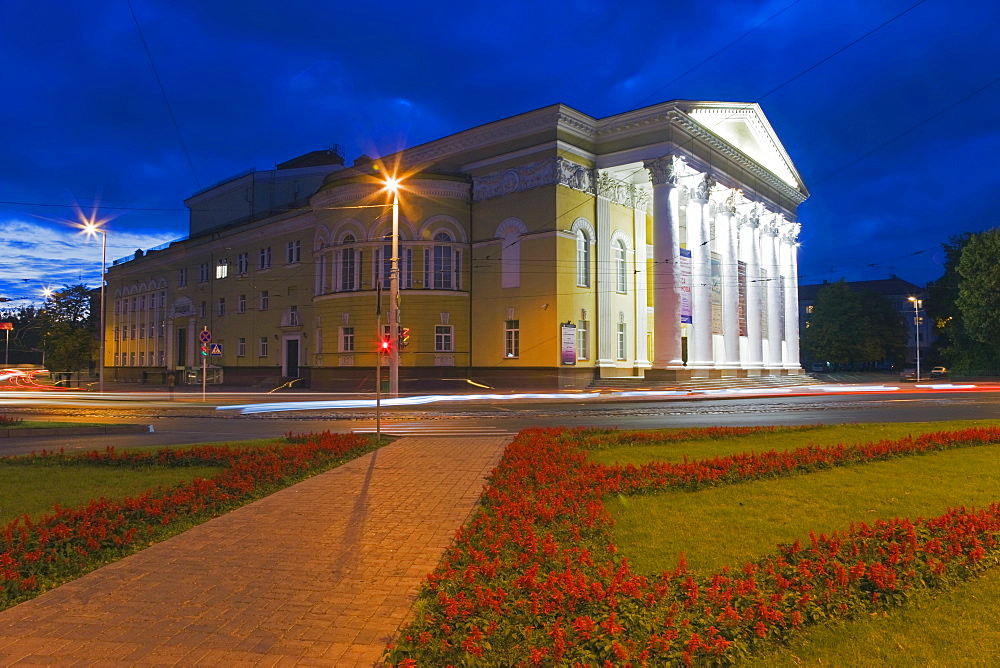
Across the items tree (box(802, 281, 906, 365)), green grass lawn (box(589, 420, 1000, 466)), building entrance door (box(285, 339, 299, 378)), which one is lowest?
green grass lawn (box(589, 420, 1000, 466))

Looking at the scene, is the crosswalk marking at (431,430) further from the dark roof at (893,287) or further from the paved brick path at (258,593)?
the dark roof at (893,287)

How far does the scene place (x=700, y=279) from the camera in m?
39.6

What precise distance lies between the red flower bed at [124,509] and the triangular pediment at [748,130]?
32243 millimetres

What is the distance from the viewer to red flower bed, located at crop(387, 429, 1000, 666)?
4.00 m

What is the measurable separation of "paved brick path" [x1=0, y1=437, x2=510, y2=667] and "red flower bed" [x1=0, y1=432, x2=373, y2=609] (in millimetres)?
296

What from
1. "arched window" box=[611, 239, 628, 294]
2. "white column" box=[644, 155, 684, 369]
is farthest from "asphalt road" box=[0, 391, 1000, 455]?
"arched window" box=[611, 239, 628, 294]

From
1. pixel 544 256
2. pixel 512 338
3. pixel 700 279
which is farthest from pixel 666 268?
pixel 512 338

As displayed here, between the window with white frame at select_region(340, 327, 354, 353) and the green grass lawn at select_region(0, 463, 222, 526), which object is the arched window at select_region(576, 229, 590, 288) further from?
the green grass lawn at select_region(0, 463, 222, 526)

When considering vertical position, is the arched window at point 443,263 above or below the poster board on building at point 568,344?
above

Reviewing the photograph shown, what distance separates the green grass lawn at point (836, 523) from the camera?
4109 millimetres

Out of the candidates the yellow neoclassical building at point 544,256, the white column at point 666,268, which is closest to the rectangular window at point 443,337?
the yellow neoclassical building at point 544,256

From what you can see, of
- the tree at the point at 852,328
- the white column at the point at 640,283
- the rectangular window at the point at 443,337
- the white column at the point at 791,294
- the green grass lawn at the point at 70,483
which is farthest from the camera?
the tree at the point at 852,328

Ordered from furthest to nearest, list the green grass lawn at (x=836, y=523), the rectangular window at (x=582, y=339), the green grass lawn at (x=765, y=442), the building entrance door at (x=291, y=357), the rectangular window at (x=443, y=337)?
the building entrance door at (x=291, y=357), the rectangular window at (x=443, y=337), the rectangular window at (x=582, y=339), the green grass lawn at (x=765, y=442), the green grass lawn at (x=836, y=523)

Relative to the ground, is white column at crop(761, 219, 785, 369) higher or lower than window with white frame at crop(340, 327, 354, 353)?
higher
